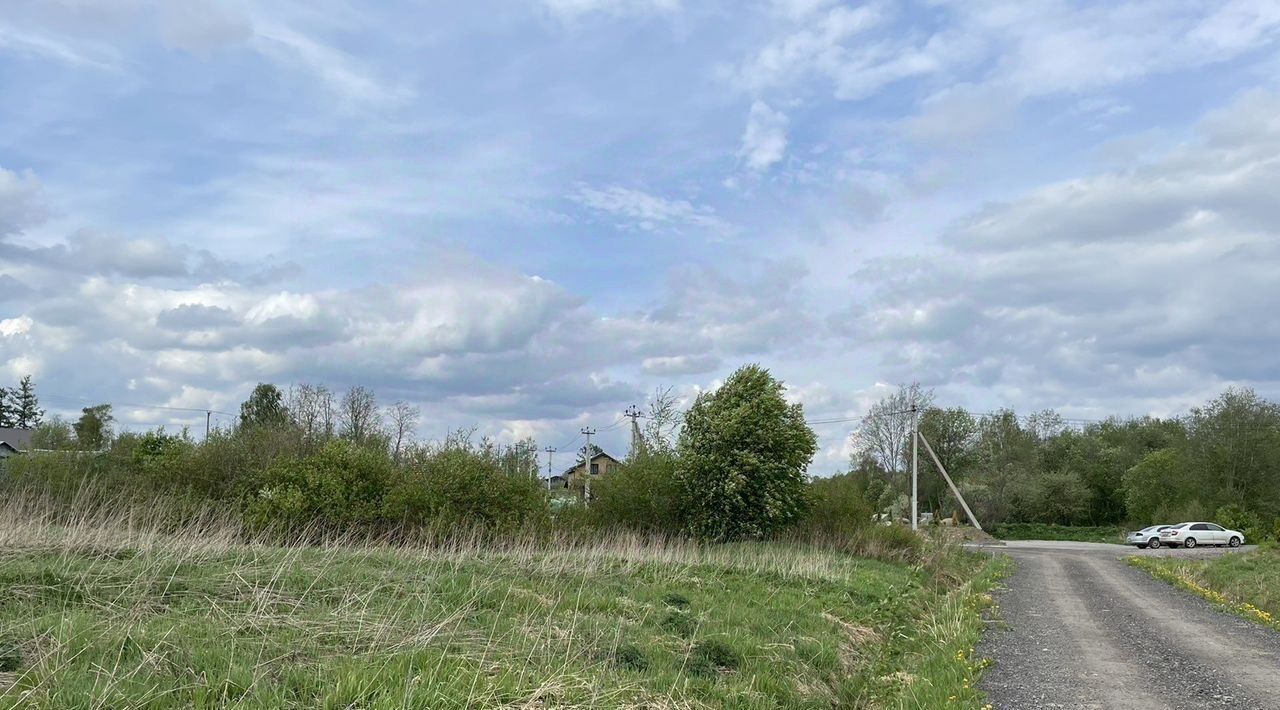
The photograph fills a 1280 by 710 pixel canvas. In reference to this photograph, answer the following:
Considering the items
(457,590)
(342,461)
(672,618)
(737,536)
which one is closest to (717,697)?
(672,618)

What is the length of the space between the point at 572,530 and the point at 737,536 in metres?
5.98

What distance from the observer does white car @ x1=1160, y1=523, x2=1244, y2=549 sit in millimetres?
47656

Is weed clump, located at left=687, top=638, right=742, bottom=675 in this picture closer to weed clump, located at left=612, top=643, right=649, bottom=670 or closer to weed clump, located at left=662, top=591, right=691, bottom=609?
weed clump, located at left=612, top=643, right=649, bottom=670

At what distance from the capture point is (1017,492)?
72562 mm

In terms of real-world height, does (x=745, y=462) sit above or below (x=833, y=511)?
above

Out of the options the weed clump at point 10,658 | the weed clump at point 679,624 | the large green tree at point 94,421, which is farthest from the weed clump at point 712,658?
the large green tree at point 94,421

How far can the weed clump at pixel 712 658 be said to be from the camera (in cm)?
1049

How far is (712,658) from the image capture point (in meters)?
11.0

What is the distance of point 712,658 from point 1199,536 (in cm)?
4725

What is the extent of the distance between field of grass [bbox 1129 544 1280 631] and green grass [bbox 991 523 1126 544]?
99.1 ft

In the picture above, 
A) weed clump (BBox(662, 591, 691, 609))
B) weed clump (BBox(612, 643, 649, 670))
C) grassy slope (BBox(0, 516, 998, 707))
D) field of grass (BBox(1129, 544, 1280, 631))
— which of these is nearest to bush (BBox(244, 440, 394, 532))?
grassy slope (BBox(0, 516, 998, 707))

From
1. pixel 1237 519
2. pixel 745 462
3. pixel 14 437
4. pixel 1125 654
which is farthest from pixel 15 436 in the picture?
pixel 1237 519

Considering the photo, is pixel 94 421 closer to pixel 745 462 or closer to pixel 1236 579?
pixel 745 462

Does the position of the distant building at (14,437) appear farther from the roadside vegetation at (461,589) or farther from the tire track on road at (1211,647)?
the tire track on road at (1211,647)
